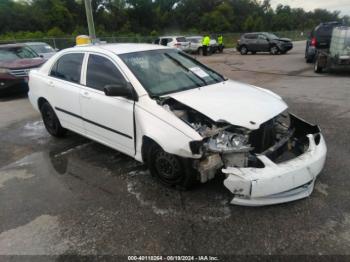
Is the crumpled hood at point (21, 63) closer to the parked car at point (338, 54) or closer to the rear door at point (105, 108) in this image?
the rear door at point (105, 108)

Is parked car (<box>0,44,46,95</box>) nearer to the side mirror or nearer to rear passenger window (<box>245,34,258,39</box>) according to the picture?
the side mirror

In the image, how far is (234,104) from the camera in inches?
144

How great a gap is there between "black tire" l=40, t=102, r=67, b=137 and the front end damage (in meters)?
2.66

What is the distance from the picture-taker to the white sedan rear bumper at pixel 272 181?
118 inches

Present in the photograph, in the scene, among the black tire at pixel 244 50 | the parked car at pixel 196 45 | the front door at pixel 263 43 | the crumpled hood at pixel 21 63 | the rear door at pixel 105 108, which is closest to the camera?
the rear door at pixel 105 108

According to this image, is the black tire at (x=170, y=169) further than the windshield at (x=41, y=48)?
No

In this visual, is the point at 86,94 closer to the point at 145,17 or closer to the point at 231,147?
the point at 231,147

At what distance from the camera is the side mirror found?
3744 millimetres

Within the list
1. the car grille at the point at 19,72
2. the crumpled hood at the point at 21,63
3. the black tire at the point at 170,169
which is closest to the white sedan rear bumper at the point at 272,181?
the black tire at the point at 170,169

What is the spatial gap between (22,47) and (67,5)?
162 ft

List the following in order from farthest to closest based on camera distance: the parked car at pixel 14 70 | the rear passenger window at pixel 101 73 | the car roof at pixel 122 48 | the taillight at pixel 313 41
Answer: the taillight at pixel 313 41
the parked car at pixel 14 70
the car roof at pixel 122 48
the rear passenger window at pixel 101 73

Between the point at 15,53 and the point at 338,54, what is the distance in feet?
36.6

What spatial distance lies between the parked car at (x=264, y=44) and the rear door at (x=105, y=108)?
2063 centimetres

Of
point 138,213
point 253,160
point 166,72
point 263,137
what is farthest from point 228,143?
point 166,72
